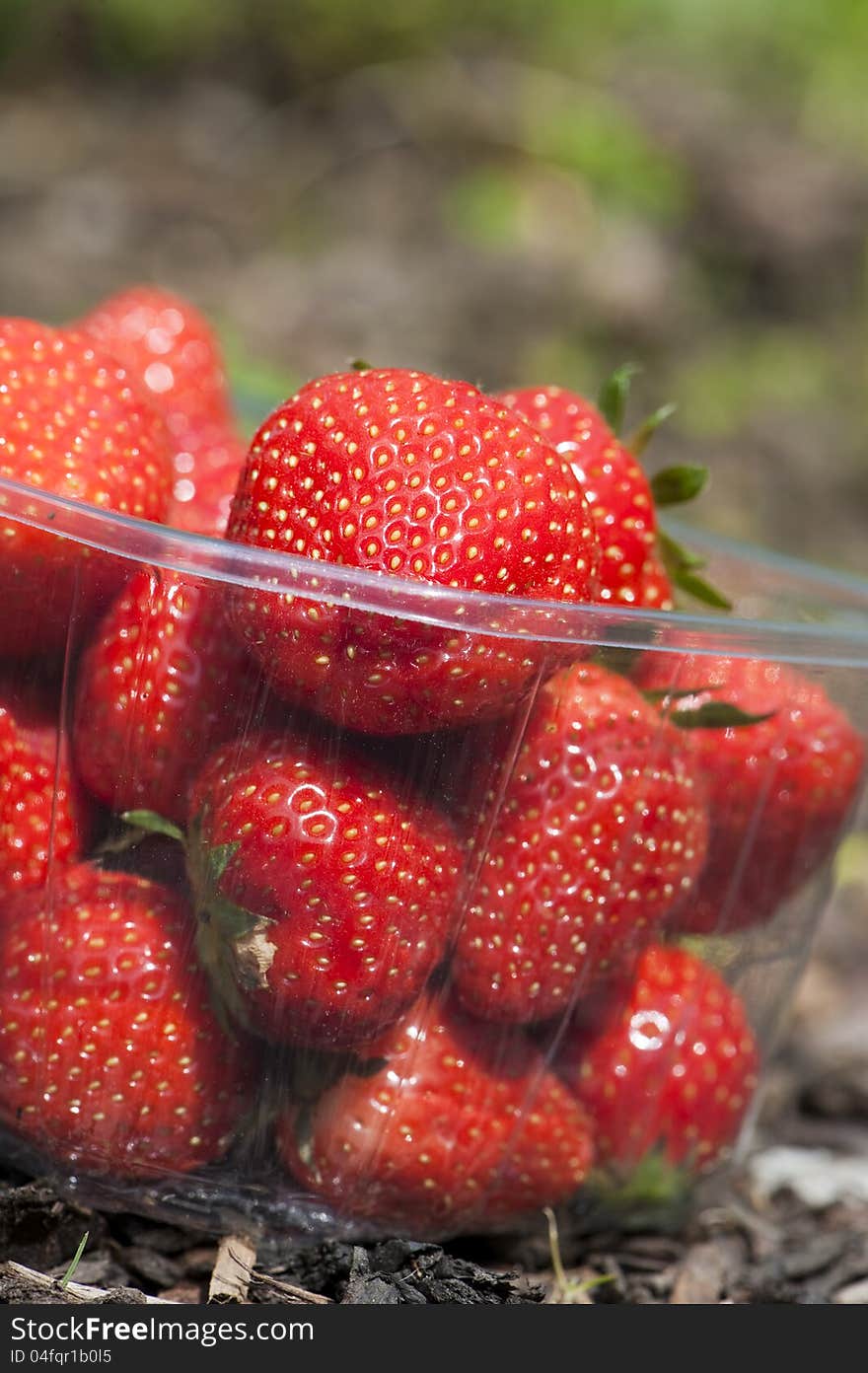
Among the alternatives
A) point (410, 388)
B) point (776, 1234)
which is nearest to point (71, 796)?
point (410, 388)

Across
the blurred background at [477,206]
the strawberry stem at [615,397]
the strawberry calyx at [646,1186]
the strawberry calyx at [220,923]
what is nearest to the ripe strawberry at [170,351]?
the strawberry stem at [615,397]

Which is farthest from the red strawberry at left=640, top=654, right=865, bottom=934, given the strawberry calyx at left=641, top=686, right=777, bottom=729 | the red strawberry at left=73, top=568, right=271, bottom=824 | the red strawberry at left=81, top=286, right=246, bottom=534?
the red strawberry at left=81, top=286, right=246, bottom=534

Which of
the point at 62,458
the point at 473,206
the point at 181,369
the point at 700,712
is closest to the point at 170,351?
the point at 181,369

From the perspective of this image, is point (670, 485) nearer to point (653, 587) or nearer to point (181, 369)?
point (653, 587)

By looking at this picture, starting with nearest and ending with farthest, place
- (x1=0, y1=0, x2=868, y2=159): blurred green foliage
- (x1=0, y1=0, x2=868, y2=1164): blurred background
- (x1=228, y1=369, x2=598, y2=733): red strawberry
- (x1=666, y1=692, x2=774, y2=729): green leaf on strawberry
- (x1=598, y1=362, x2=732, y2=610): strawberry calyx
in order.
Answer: (x1=228, y1=369, x2=598, y2=733): red strawberry
(x1=666, y1=692, x2=774, y2=729): green leaf on strawberry
(x1=598, y1=362, x2=732, y2=610): strawberry calyx
(x1=0, y1=0, x2=868, y2=1164): blurred background
(x1=0, y1=0, x2=868, y2=159): blurred green foliage

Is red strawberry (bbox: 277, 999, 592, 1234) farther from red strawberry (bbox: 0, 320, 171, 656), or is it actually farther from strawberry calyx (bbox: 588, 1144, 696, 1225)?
red strawberry (bbox: 0, 320, 171, 656)

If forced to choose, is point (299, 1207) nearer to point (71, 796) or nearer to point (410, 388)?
point (71, 796)
